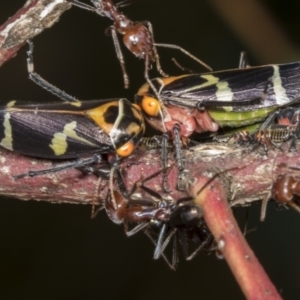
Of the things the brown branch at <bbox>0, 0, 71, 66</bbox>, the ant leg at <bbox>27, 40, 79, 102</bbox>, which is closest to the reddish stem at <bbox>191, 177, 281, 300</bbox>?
the brown branch at <bbox>0, 0, 71, 66</bbox>

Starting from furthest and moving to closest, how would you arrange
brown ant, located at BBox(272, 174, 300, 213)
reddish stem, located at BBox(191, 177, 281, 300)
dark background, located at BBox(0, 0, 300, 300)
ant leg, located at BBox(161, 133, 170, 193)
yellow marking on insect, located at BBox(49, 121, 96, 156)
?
dark background, located at BBox(0, 0, 300, 300), yellow marking on insect, located at BBox(49, 121, 96, 156), ant leg, located at BBox(161, 133, 170, 193), brown ant, located at BBox(272, 174, 300, 213), reddish stem, located at BBox(191, 177, 281, 300)

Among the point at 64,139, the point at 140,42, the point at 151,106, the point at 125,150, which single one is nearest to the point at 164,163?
the point at 125,150

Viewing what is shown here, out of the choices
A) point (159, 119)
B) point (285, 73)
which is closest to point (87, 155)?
point (159, 119)

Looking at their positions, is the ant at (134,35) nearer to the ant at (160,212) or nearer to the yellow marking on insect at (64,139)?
the yellow marking on insect at (64,139)

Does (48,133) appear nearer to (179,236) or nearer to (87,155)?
(87,155)

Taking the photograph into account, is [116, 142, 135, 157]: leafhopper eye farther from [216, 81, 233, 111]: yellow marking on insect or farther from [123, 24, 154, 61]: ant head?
[123, 24, 154, 61]: ant head

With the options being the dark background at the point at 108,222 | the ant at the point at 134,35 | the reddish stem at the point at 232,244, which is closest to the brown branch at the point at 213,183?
the reddish stem at the point at 232,244

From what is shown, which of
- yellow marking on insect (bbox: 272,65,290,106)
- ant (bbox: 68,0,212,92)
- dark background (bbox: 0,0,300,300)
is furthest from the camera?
dark background (bbox: 0,0,300,300)
